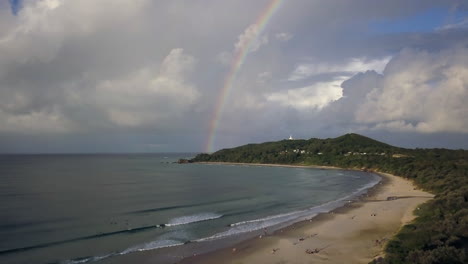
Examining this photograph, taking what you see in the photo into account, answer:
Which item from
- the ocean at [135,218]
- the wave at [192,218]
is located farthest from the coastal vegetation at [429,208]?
the wave at [192,218]

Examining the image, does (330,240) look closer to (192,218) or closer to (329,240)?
(329,240)

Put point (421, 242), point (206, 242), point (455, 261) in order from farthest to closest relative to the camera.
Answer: point (206, 242) → point (421, 242) → point (455, 261)

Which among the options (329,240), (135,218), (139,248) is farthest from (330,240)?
(135,218)

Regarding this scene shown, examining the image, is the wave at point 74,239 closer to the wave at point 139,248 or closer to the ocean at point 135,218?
the ocean at point 135,218

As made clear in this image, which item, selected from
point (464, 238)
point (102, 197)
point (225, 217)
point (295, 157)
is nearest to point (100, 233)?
point (225, 217)

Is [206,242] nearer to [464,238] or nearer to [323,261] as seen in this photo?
[323,261]

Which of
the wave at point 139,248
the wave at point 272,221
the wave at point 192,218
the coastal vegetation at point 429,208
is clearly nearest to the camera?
the coastal vegetation at point 429,208
